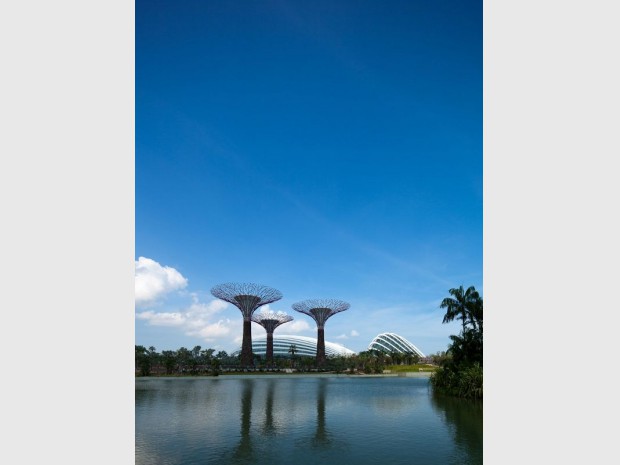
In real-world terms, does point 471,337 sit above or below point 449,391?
above

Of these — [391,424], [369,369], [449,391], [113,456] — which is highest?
[113,456]

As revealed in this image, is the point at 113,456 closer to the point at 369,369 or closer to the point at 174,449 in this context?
the point at 174,449

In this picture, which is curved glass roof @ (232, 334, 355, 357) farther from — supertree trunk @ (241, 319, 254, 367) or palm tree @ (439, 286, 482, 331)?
palm tree @ (439, 286, 482, 331)

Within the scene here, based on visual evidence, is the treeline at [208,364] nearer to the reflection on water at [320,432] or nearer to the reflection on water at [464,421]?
the reflection on water at [464,421]

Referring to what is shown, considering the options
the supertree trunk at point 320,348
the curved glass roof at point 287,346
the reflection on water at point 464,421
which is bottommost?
the curved glass roof at point 287,346

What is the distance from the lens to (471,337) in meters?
29.8

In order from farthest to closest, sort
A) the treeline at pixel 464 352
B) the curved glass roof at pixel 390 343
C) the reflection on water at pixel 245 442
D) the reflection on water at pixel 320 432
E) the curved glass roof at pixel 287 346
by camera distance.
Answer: the curved glass roof at pixel 390 343, the curved glass roof at pixel 287 346, the treeline at pixel 464 352, the reflection on water at pixel 320 432, the reflection on water at pixel 245 442

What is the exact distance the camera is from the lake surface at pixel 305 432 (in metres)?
11.5

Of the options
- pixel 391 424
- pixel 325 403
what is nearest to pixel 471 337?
pixel 325 403

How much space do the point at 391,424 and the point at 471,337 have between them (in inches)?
604

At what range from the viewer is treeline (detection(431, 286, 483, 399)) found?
990 inches

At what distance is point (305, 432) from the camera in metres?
14.9

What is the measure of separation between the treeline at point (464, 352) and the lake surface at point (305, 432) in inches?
83.1

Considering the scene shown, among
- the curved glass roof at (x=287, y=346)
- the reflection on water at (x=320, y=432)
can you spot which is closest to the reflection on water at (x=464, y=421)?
the reflection on water at (x=320, y=432)
